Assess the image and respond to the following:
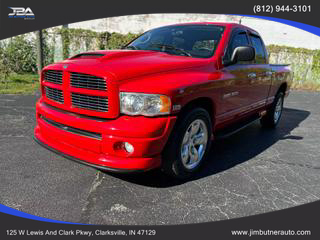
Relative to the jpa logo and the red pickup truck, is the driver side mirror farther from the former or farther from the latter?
the jpa logo

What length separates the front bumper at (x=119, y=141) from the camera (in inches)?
102

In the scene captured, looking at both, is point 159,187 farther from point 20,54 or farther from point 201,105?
point 20,54

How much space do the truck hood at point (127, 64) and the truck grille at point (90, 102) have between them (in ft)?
0.87

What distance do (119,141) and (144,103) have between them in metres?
0.46

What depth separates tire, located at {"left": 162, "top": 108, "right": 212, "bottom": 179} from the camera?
9.59ft

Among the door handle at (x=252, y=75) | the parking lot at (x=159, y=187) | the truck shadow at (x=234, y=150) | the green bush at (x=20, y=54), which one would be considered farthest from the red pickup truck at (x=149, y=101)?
the green bush at (x=20, y=54)

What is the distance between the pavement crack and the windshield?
1.96 m

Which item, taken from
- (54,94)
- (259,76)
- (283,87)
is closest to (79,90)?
(54,94)

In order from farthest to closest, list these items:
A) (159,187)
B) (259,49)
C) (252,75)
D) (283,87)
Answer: (283,87)
(259,49)
(252,75)
(159,187)

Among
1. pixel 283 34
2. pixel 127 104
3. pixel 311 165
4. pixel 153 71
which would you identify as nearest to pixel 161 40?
pixel 153 71

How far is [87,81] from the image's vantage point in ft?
9.17

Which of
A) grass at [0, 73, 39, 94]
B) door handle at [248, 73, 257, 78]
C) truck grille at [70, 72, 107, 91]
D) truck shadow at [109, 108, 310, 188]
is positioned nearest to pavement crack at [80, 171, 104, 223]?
truck shadow at [109, 108, 310, 188]

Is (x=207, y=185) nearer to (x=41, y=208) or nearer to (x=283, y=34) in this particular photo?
(x=41, y=208)

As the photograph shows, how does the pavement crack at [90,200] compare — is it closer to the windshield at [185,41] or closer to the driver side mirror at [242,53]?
the windshield at [185,41]
